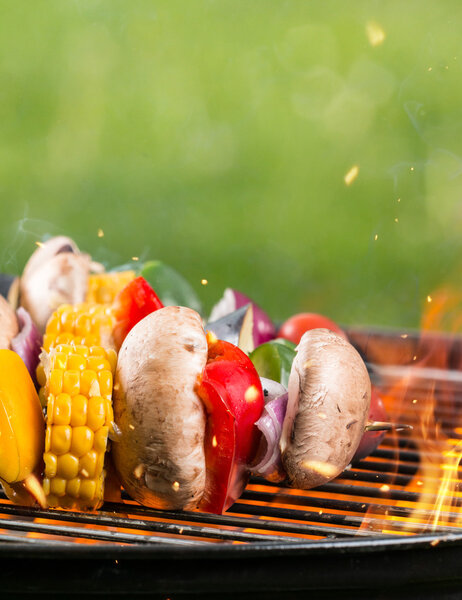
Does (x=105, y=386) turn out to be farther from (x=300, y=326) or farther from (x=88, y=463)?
(x=300, y=326)

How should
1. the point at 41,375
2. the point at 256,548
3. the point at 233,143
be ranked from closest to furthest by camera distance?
the point at 256,548 → the point at 41,375 → the point at 233,143

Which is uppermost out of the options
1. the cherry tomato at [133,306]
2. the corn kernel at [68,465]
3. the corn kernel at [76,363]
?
the cherry tomato at [133,306]

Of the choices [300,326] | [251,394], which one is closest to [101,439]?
[251,394]

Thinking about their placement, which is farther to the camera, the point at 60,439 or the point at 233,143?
the point at 233,143

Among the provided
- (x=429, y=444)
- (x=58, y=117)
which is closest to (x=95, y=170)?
(x=58, y=117)

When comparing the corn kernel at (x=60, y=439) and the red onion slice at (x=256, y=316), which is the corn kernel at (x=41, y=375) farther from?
the red onion slice at (x=256, y=316)

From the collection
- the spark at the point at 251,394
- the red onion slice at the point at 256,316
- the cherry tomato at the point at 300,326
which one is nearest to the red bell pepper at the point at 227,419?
the spark at the point at 251,394

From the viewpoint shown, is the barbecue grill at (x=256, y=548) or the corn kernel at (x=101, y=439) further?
the corn kernel at (x=101, y=439)
